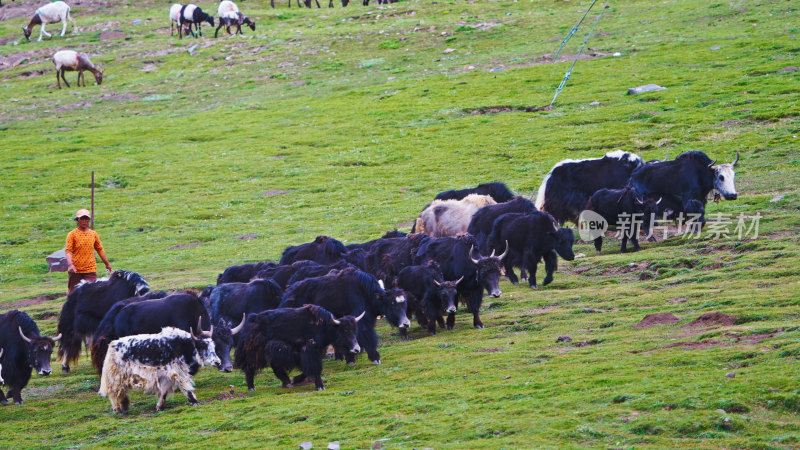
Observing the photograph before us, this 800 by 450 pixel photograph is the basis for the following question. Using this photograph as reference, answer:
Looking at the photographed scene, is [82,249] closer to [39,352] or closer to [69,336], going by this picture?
[69,336]

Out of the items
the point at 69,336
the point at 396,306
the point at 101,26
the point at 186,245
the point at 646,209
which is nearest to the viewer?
the point at 396,306

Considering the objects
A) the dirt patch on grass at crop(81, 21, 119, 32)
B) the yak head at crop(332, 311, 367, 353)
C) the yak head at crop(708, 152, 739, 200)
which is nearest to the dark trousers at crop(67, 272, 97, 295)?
the yak head at crop(332, 311, 367, 353)

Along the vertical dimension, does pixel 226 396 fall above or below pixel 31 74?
below

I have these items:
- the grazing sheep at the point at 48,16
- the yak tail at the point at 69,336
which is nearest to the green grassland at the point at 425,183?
the yak tail at the point at 69,336

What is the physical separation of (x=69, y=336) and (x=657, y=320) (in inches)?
289

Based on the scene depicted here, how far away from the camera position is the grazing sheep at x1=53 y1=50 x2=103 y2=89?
135 ft

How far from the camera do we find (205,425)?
865cm

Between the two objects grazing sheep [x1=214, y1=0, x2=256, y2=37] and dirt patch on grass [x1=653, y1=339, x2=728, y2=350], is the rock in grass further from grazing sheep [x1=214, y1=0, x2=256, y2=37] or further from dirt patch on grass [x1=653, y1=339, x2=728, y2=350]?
dirt patch on grass [x1=653, y1=339, x2=728, y2=350]

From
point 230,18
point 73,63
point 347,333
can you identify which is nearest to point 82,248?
point 347,333

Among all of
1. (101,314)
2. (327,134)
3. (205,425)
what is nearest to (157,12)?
(327,134)

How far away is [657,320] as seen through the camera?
10.6 m

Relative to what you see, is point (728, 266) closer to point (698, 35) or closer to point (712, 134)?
point (712, 134)

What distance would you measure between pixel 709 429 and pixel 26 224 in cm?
2160

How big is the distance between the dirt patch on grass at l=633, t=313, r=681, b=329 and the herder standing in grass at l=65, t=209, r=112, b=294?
24.1ft
